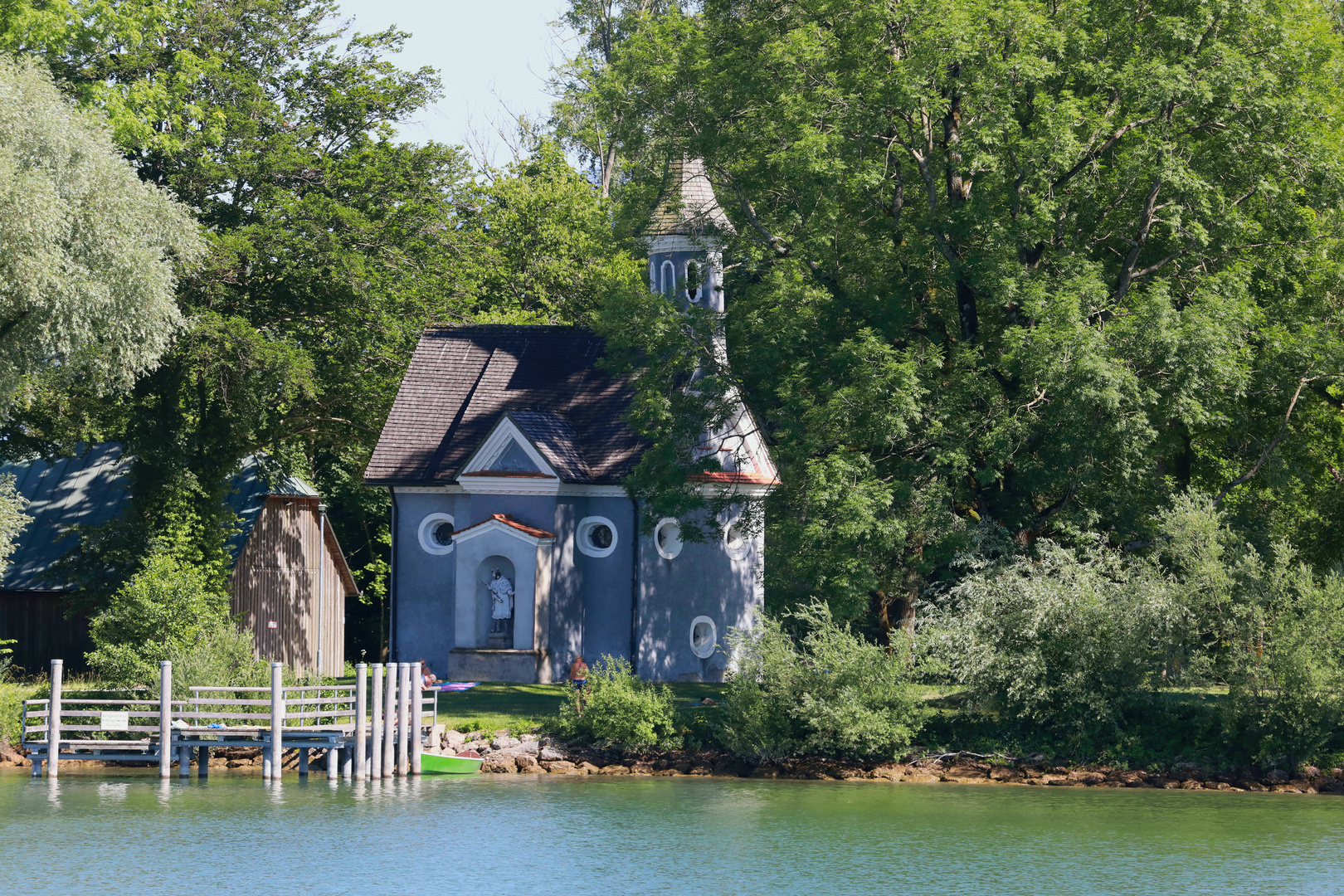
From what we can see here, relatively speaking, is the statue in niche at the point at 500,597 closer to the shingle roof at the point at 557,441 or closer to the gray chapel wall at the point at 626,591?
the gray chapel wall at the point at 626,591

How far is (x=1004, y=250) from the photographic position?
3212 centimetres

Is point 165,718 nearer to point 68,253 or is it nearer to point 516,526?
point 68,253

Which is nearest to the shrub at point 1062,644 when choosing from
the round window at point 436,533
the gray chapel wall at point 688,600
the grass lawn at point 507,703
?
the grass lawn at point 507,703

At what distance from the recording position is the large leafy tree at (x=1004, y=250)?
3125 cm

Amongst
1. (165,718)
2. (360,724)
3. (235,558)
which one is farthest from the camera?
(235,558)

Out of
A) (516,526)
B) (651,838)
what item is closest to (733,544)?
(516,526)

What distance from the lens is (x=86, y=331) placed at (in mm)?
32438

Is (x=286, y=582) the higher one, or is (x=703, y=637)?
(x=286, y=582)

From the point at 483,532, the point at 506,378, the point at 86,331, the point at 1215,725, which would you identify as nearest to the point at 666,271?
the point at 506,378

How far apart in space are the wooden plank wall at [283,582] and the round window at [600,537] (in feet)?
29.6

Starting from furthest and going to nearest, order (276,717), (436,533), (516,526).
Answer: (436,533), (516,526), (276,717)

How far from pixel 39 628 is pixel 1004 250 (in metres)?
26.5

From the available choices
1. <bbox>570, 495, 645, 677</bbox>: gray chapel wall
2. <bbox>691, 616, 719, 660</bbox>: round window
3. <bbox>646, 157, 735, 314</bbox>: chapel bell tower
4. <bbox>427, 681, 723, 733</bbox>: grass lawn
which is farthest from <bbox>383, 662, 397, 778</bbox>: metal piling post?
<bbox>646, 157, 735, 314</bbox>: chapel bell tower

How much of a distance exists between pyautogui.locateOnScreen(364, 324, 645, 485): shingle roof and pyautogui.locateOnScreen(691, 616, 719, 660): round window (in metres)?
4.10
